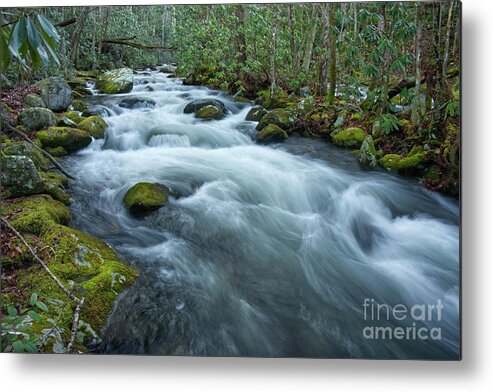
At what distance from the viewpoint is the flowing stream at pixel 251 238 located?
88.8 inches

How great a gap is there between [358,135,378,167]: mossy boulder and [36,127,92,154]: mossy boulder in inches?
63.0

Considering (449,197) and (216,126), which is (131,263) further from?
(449,197)

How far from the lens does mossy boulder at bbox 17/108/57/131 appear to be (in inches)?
99.3

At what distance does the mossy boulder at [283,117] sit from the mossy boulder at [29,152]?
126 cm

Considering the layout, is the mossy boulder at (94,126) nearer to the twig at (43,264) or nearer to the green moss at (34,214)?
the green moss at (34,214)

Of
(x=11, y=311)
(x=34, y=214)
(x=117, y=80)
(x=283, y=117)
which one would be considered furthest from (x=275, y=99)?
(x=11, y=311)

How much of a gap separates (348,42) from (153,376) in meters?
2.08

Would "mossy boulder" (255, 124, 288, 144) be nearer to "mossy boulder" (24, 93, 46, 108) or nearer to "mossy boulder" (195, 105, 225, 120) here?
"mossy boulder" (195, 105, 225, 120)

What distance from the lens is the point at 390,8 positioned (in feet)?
7.64

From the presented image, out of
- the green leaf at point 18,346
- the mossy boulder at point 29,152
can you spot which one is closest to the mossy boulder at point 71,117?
the mossy boulder at point 29,152

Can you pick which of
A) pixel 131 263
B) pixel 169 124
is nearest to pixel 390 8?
pixel 169 124

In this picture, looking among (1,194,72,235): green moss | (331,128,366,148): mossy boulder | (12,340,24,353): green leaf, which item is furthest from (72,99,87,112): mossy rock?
(331,128,366,148): mossy boulder

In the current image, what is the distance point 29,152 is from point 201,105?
101 cm

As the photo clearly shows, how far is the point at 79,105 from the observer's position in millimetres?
2646
